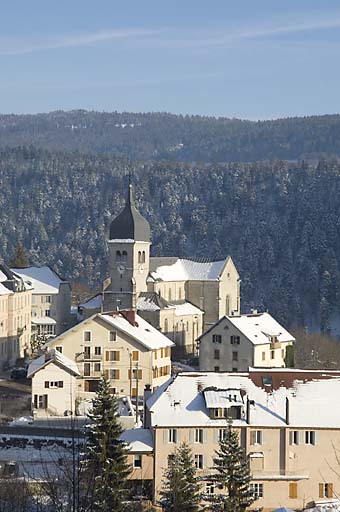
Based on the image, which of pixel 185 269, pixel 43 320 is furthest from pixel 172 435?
pixel 185 269

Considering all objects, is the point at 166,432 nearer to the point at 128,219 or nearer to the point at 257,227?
the point at 128,219

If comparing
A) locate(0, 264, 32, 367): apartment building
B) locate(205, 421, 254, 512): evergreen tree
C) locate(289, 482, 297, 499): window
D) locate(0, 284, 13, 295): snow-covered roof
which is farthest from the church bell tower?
locate(205, 421, 254, 512): evergreen tree

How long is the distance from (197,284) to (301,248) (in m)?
72.6

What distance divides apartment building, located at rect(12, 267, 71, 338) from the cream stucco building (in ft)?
17.3

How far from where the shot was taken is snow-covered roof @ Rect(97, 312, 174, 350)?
71125 millimetres

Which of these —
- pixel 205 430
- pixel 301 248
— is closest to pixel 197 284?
pixel 205 430

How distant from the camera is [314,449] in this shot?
4859cm

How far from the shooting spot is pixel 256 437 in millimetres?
49000

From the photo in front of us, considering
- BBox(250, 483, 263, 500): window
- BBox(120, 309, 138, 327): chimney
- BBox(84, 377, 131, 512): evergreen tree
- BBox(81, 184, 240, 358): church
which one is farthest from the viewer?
BBox(81, 184, 240, 358): church

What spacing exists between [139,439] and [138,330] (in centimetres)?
2386

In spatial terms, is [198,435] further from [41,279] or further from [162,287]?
[41,279]

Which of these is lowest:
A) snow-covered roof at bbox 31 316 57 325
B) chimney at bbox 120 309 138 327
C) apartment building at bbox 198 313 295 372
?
apartment building at bbox 198 313 295 372

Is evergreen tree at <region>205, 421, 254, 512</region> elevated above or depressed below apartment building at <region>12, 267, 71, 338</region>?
below

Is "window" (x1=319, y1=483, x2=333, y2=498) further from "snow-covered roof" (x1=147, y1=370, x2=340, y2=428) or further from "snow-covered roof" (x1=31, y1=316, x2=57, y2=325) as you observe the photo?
"snow-covered roof" (x1=31, y1=316, x2=57, y2=325)
